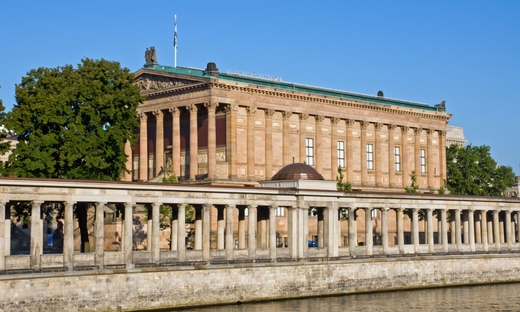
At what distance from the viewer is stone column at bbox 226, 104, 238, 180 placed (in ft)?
317

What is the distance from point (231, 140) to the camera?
9681cm

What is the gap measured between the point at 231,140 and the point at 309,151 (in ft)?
41.4

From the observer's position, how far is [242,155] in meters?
98.4

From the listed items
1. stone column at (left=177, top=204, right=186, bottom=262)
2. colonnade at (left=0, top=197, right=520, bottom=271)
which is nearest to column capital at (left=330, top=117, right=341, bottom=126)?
colonnade at (left=0, top=197, right=520, bottom=271)

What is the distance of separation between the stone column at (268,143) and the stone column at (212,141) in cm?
672

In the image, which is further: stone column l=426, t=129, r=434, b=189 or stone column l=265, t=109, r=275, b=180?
stone column l=426, t=129, r=434, b=189

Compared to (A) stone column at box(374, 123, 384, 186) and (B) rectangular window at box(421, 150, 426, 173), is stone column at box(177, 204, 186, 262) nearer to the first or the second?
(A) stone column at box(374, 123, 384, 186)

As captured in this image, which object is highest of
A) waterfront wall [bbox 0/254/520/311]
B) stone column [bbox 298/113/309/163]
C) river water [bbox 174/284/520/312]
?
stone column [bbox 298/113/309/163]

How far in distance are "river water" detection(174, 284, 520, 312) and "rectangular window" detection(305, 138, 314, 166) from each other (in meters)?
35.2

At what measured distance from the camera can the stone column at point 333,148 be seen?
4274 inches

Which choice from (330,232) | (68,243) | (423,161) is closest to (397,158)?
(423,161)

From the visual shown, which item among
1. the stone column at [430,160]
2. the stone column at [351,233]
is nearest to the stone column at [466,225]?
the stone column at [351,233]

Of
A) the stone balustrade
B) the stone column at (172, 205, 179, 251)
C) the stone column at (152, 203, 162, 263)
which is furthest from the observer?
the stone column at (172, 205, 179, 251)

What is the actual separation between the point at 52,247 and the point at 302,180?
32.0 m
